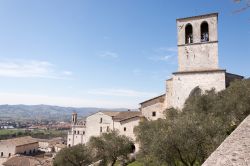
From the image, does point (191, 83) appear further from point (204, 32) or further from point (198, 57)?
point (204, 32)

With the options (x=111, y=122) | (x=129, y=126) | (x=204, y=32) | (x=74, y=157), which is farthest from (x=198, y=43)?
(x=111, y=122)

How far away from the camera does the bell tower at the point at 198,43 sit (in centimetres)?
3125

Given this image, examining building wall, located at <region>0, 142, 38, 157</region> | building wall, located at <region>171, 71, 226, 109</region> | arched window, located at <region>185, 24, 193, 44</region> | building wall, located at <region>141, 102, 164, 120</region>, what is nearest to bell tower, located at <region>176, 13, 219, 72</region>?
arched window, located at <region>185, 24, 193, 44</region>

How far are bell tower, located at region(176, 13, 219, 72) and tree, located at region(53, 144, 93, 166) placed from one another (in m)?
16.3

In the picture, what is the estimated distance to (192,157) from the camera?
51.4ft

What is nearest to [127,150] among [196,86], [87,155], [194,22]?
[87,155]

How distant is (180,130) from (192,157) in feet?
6.31

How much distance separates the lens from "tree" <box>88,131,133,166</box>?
3170 cm

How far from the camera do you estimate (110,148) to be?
104ft

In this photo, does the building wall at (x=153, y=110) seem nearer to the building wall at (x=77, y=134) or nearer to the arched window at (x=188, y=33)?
the arched window at (x=188, y=33)

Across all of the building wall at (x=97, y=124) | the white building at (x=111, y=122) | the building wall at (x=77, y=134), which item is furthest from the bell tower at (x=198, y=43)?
the building wall at (x=77, y=134)

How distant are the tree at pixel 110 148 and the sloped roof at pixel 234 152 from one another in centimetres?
2287

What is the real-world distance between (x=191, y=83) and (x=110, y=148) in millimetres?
12348

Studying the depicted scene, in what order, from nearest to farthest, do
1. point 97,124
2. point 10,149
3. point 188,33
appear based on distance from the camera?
point 188,33
point 97,124
point 10,149
